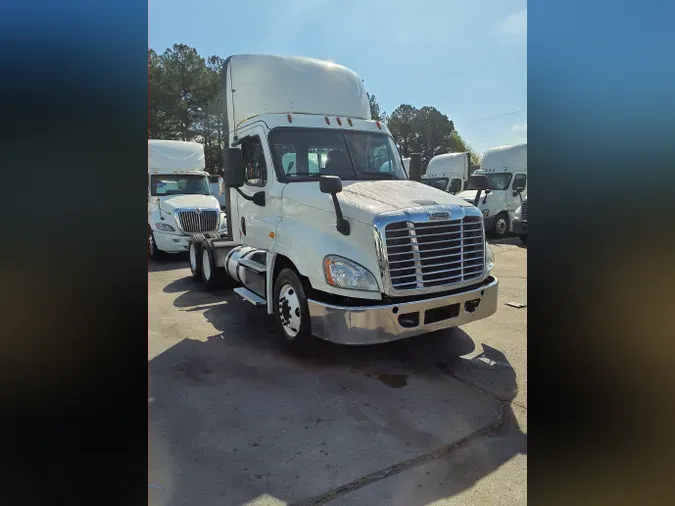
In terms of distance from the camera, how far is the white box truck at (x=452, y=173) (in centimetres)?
1961

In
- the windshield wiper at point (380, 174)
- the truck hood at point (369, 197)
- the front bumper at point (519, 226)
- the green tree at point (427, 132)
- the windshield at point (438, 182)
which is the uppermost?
the green tree at point (427, 132)

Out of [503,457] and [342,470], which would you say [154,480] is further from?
[503,457]

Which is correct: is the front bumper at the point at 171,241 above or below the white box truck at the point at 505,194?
below

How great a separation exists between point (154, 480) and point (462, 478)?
203cm

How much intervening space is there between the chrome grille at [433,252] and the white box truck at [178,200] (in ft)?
22.5

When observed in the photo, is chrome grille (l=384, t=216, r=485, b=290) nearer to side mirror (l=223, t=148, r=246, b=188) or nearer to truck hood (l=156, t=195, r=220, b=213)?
side mirror (l=223, t=148, r=246, b=188)

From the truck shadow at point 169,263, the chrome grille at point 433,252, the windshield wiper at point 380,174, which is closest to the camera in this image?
the chrome grille at point 433,252

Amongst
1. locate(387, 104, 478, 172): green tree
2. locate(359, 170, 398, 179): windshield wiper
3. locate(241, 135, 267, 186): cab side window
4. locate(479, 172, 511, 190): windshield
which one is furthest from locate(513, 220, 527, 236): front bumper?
locate(387, 104, 478, 172): green tree

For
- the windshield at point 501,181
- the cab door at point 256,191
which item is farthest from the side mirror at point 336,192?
the windshield at point 501,181

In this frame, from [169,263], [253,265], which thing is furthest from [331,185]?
[169,263]

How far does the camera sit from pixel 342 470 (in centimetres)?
296

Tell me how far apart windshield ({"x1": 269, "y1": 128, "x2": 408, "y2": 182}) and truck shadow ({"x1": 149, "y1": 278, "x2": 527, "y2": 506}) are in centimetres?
217

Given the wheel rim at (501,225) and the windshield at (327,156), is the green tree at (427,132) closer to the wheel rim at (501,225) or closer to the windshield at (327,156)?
the wheel rim at (501,225)
